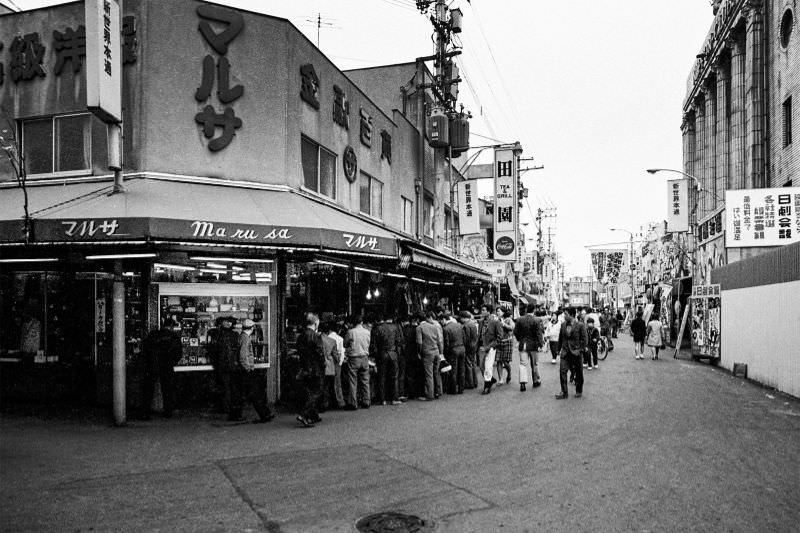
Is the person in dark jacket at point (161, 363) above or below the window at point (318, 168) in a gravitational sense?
below

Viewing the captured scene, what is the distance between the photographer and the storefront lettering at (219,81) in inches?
491

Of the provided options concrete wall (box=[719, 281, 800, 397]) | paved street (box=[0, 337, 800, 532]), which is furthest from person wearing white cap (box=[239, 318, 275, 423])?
concrete wall (box=[719, 281, 800, 397])

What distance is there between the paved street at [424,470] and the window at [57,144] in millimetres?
5001

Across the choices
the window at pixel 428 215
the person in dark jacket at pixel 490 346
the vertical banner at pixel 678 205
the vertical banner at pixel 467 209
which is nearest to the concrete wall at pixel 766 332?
the person in dark jacket at pixel 490 346

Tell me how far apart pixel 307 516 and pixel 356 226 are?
29.1 feet

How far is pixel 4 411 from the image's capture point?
472 inches

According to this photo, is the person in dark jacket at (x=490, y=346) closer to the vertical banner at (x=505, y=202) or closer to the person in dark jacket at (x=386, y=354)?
the person in dark jacket at (x=386, y=354)

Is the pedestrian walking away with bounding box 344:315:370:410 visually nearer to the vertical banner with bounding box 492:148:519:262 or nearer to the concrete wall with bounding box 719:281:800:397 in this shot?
the concrete wall with bounding box 719:281:800:397

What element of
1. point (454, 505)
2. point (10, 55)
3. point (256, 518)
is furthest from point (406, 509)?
point (10, 55)

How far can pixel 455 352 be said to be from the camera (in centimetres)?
1480

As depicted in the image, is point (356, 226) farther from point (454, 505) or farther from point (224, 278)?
point (454, 505)

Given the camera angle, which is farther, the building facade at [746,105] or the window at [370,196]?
the building facade at [746,105]

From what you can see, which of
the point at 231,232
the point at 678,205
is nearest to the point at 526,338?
the point at 231,232

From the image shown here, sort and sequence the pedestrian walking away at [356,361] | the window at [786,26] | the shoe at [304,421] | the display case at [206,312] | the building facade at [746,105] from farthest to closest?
the building facade at [746,105]
the window at [786,26]
the pedestrian walking away at [356,361]
the display case at [206,312]
the shoe at [304,421]
